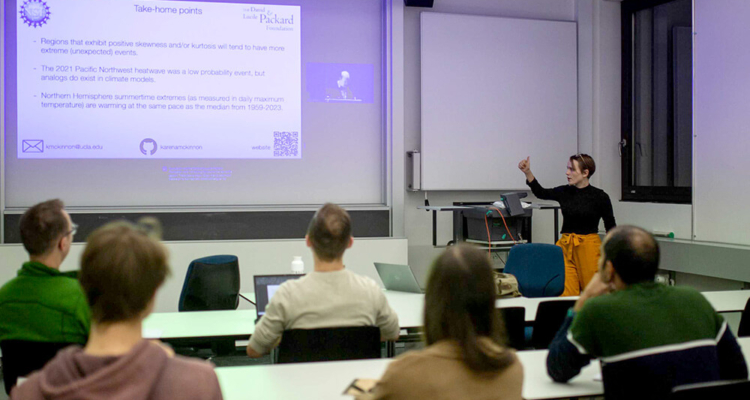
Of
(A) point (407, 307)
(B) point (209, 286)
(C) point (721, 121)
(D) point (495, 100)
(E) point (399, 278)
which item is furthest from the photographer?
(D) point (495, 100)

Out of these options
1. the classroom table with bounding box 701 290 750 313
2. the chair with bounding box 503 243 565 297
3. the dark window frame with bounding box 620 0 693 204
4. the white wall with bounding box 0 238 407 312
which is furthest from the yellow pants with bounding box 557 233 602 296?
the dark window frame with bounding box 620 0 693 204

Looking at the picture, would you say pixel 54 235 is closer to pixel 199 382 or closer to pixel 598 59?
pixel 199 382

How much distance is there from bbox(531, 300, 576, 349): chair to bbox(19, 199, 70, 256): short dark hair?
194cm

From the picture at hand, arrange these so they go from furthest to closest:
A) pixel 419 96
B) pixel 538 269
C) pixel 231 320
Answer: pixel 419 96, pixel 538 269, pixel 231 320

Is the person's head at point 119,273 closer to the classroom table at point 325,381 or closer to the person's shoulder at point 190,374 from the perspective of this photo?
the person's shoulder at point 190,374

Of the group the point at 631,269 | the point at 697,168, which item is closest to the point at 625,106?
the point at 697,168

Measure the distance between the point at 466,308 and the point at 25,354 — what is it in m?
1.43

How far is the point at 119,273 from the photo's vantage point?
110cm

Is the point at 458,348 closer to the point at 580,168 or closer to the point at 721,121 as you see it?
the point at 580,168

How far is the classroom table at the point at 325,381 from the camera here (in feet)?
6.21

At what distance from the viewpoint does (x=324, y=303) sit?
215 cm

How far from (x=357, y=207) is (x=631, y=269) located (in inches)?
150

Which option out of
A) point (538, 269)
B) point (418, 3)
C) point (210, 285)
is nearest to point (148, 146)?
point (210, 285)

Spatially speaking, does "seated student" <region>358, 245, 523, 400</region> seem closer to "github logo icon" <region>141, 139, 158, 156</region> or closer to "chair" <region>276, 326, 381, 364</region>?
"chair" <region>276, 326, 381, 364</region>
